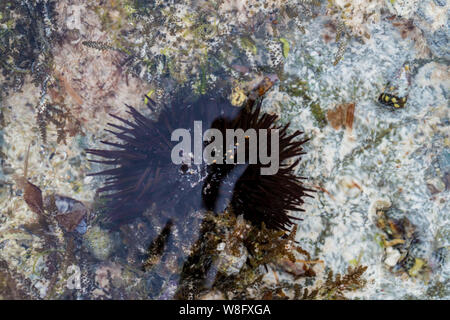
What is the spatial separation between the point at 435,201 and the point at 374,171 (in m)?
0.66

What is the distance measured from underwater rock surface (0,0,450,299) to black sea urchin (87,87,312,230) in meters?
0.26

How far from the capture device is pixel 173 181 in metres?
2.53

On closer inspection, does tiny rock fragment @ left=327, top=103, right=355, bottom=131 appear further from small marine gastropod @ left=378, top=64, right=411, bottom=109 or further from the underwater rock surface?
small marine gastropod @ left=378, top=64, right=411, bottom=109

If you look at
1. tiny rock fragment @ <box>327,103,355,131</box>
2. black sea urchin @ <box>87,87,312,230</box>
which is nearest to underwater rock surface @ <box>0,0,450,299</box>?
tiny rock fragment @ <box>327,103,355,131</box>

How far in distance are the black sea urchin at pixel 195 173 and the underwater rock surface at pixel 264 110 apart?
264 mm

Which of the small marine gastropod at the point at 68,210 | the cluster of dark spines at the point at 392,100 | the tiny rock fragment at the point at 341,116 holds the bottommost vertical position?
the small marine gastropod at the point at 68,210

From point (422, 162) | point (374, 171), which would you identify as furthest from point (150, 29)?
point (422, 162)

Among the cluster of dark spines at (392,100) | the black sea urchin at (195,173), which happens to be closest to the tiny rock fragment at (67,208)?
the black sea urchin at (195,173)

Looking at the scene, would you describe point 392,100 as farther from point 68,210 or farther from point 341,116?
point 68,210

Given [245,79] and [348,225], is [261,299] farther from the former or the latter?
[245,79]

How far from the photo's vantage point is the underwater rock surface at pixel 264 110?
9.53 feet

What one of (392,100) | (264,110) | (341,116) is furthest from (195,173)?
(392,100)

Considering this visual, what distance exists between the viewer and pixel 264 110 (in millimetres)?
2945

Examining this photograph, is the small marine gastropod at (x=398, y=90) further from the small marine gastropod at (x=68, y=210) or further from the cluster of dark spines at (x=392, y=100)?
the small marine gastropod at (x=68, y=210)
